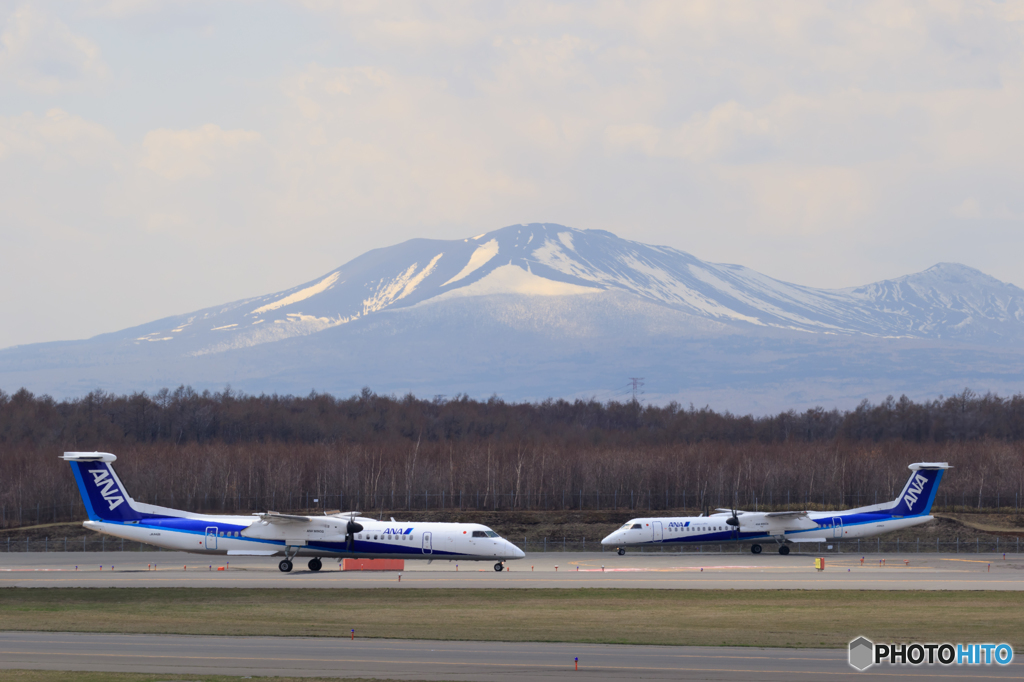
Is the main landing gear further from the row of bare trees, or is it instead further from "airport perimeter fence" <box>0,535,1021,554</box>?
the row of bare trees

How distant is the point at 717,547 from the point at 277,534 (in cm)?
3103

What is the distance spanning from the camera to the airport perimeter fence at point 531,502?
294 ft

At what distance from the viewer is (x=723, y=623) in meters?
33.3

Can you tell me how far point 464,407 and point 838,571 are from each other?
120 metres

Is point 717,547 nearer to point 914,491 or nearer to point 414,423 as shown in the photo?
point 914,491

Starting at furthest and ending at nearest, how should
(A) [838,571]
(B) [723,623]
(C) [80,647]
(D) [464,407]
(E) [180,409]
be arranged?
(D) [464,407], (E) [180,409], (A) [838,571], (B) [723,623], (C) [80,647]

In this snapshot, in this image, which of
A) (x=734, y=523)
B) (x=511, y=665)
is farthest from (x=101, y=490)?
(x=734, y=523)

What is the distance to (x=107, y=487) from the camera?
168 ft

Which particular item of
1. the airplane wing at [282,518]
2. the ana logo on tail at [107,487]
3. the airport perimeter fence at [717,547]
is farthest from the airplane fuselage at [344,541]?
the airport perimeter fence at [717,547]

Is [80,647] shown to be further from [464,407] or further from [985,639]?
[464,407]

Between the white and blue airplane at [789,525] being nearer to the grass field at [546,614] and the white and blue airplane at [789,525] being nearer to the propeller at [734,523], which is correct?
the propeller at [734,523]

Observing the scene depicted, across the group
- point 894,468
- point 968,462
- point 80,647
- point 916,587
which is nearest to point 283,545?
point 80,647

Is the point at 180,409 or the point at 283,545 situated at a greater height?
the point at 180,409

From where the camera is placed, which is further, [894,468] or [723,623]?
[894,468]
